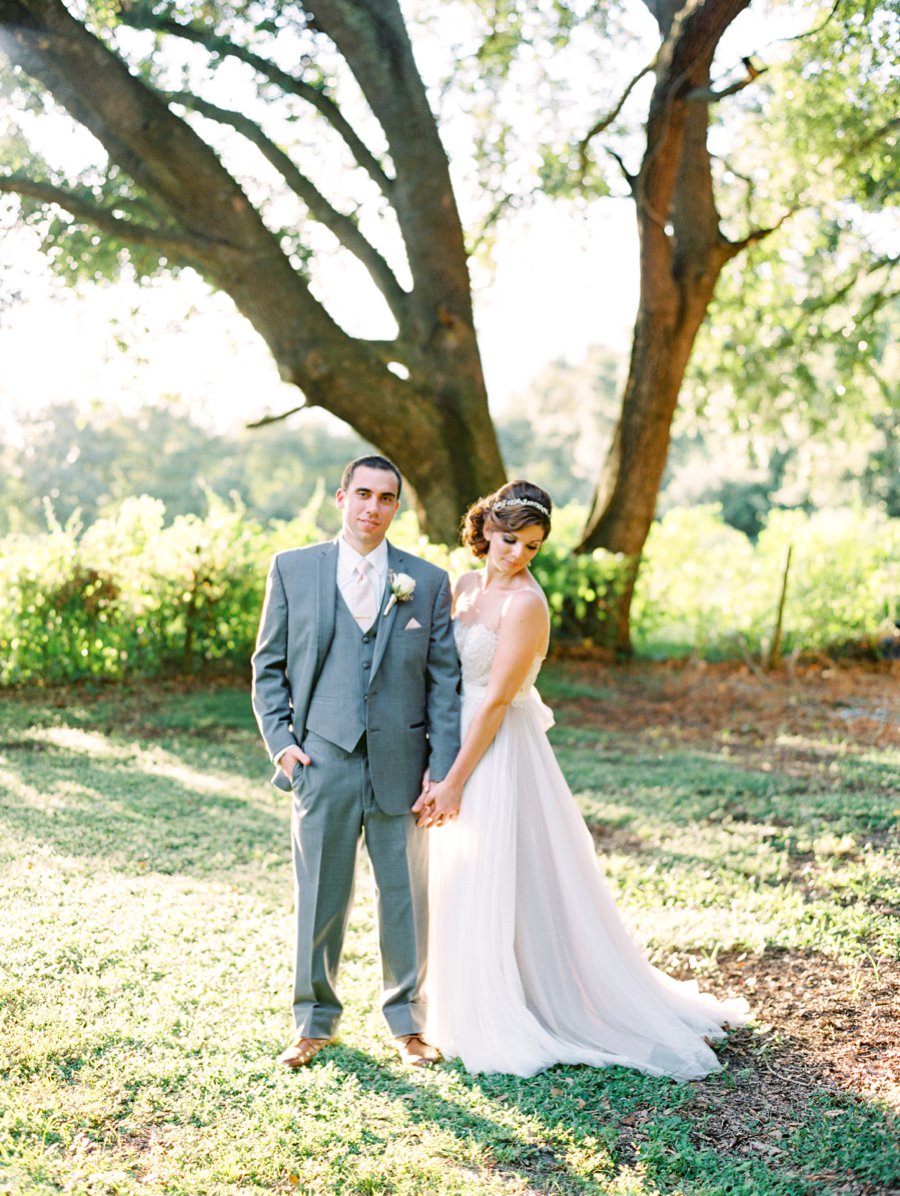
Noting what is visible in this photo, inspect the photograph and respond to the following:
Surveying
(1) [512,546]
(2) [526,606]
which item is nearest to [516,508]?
(1) [512,546]

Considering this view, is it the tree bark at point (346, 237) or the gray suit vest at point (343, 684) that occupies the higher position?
the tree bark at point (346, 237)

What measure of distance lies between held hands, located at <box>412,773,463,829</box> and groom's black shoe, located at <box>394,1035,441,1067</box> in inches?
31.1

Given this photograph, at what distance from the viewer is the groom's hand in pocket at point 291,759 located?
4.02 meters

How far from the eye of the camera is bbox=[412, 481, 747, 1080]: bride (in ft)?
13.6

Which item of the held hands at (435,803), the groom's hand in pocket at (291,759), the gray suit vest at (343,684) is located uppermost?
the gray suit vest at (343,684)

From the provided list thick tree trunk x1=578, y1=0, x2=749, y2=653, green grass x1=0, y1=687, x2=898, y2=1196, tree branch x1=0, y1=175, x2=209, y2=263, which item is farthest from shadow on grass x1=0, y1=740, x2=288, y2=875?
thick tree trunk x1=578, y1=0, x2=749, y2=653

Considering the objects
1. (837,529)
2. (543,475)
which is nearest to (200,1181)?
(837,529)

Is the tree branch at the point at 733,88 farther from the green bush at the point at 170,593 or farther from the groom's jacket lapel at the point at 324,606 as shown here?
the groom's jacket lapel at the point at 324,606

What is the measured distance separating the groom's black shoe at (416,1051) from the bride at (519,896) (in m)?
0.08

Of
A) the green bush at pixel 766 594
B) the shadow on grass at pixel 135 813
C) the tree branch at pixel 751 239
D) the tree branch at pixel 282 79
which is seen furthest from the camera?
the green bush at pixel 766 594

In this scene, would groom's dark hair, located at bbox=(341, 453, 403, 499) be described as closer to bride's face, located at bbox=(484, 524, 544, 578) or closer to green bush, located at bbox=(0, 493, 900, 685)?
bride's face, located at bbox=(484, 524, 544, 578)

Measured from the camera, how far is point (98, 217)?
10.3 metres

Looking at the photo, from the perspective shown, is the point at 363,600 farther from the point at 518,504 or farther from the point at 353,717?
the point at 518,504

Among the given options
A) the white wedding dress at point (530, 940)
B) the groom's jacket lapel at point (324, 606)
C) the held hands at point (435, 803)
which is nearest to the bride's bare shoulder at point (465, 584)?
the white wedding dress at point (530, 940)
